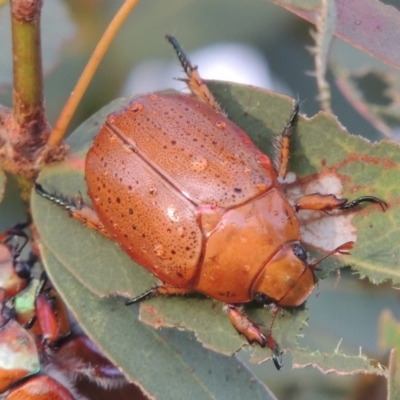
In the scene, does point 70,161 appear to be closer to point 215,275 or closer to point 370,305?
point 215,275

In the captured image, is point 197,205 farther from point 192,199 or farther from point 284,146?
point 284,146

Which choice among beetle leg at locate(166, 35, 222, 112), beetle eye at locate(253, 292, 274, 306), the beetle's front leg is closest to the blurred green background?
beetle leg at locate(166, 35, 222, 112)

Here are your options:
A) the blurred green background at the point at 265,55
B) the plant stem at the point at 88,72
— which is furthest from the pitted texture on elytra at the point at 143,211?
the blurred green background at the point at 265,55

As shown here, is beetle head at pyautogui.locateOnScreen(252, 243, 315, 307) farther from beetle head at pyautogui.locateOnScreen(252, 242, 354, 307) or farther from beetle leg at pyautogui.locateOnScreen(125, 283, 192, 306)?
beetle leg at pyautogui.locateOnScreen(125, 283, 192, 306)

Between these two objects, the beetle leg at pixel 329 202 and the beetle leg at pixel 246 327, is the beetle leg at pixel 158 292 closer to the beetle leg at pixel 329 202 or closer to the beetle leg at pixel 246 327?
the beetle leg at pixel 246 327

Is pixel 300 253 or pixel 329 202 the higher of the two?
pixel 329 202

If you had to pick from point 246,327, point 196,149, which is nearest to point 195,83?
point 196,149

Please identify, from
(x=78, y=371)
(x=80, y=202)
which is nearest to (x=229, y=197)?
(x=80, y=202)
